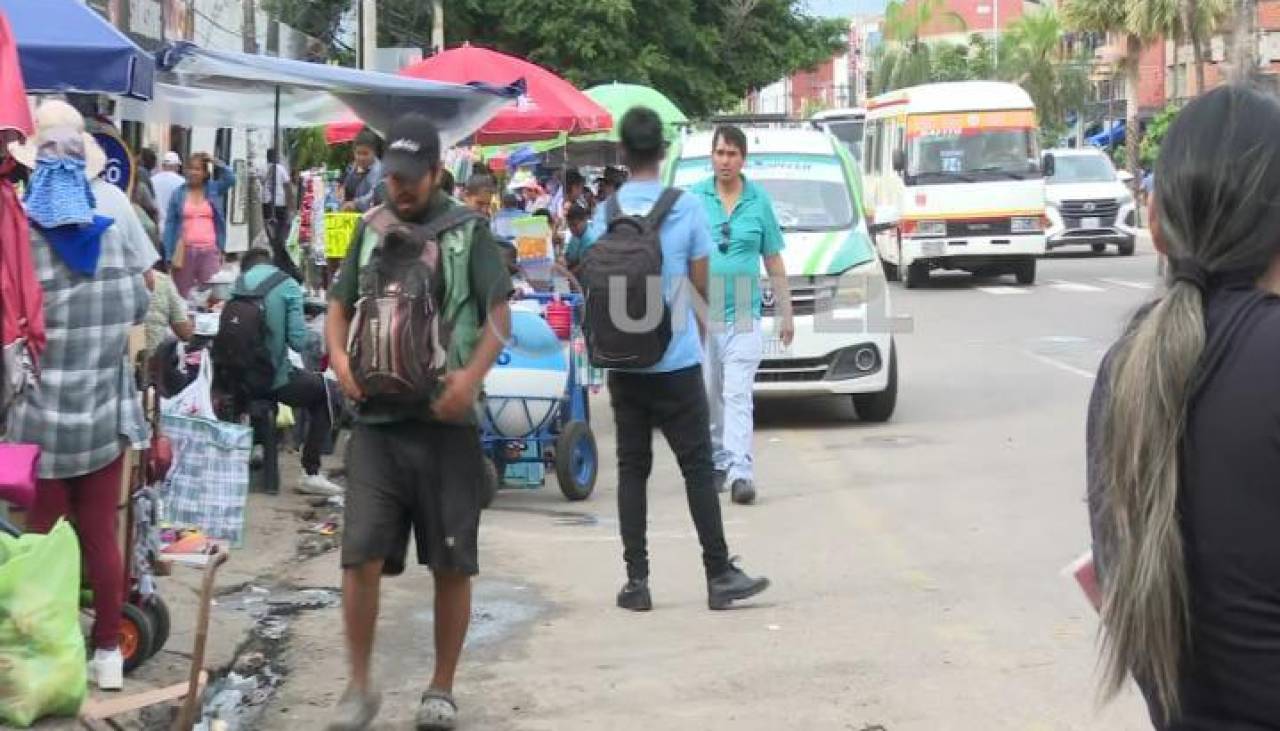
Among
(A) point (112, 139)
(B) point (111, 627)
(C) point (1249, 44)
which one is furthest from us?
(C) point (1249, 44)

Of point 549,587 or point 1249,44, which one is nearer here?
point 549,587

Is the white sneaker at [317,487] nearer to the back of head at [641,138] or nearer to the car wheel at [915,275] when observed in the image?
the back of head at [641,138]

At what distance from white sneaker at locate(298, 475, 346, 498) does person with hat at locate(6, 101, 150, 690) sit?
171 inches

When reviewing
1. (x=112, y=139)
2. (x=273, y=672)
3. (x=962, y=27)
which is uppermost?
(x=962, y=27)

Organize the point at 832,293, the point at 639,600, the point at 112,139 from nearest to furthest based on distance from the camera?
the point at 639,600 → the point at 112,139 → the point at 832,293

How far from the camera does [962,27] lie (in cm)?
8375

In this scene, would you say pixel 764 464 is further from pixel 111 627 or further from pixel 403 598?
pixel 111 627

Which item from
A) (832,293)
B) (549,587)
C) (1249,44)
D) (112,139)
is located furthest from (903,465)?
(1249,44)

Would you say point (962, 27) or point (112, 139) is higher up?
point (962, 27)

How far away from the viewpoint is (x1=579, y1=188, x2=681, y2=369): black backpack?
7324 millimetres

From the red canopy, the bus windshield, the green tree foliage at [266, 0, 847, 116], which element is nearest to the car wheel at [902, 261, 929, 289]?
the bus windshield

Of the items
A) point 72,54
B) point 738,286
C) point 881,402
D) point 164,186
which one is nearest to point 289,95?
point 164,186

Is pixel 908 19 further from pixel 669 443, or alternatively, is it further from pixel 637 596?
pixel 637 596

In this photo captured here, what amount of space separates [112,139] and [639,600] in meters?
4.54
